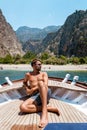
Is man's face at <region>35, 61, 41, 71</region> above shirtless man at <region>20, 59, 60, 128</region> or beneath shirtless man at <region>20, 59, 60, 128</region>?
above

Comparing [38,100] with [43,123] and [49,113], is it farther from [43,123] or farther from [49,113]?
[43,123]

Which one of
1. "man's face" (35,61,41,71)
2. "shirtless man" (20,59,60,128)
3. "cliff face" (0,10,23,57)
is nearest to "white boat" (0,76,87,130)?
"shirtless man" (20,59,60,128)

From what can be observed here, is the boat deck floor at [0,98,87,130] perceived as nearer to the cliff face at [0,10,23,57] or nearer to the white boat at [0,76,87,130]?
the white boat at [0,76,87,130]

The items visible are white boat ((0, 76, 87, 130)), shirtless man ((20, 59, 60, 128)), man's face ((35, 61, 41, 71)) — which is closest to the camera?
white boat ((0, 76, 87, 130))

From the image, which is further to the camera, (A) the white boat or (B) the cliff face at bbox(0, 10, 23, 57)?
(B) the cliff face at bbox(0, 10, 23, 57)

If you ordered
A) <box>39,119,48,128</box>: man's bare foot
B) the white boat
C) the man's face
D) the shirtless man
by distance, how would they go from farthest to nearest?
the man's face → the shirtless man → the white boat → <box>39,119,48,128</box>: man's bare foot

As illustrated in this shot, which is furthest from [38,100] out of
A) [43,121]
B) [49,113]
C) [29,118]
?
[43,121]

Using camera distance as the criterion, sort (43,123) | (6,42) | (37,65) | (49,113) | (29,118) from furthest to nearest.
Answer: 1. (6,42)
2. (37,65)
3. (49,113)
4. (29,118)
5. (43,123)

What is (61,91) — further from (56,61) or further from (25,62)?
(25,62)

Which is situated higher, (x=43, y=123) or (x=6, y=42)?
(x=43, y=123)

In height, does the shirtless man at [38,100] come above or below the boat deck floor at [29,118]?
above

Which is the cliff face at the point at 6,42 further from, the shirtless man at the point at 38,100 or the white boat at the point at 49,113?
the shirtless man at the point at 38,100

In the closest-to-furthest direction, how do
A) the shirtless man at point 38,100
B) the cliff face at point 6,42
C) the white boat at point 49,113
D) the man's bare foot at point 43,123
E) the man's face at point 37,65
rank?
the man's bare foot at point 43,123 → the white boat at point 49,113 → the shirtless man at point 38,100 → the man's face at point 37,65 → the cliff face at point 6,42

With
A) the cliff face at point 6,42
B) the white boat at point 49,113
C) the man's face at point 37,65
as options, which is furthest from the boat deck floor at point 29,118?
the cliff face at point 6,42
